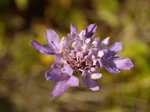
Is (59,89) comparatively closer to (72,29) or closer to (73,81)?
(73,81)

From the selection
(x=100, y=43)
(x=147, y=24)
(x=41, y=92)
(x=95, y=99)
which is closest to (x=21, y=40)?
(x=41, y=92)

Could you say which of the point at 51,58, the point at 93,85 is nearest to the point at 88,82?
the point at 93,85

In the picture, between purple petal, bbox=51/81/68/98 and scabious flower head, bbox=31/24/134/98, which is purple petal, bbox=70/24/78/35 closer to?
scabious flower head, bbox=31/24/134/98

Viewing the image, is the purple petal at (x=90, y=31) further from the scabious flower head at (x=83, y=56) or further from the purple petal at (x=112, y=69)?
the purple petal at (x=112, y=69)

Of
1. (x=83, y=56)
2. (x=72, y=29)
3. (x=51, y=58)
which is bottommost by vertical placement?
(x=83, y=56)

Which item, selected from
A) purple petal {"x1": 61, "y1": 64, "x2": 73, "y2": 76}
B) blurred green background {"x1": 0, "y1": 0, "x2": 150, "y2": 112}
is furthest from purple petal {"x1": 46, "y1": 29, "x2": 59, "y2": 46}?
blurred green background {"x1": 0, "y1": 0, "x2": 150, "y2": 112}

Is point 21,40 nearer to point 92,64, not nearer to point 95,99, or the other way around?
point 95,99

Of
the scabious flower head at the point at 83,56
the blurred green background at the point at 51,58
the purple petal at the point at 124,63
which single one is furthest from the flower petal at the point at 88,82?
the blurred green background at the point at 51,58
